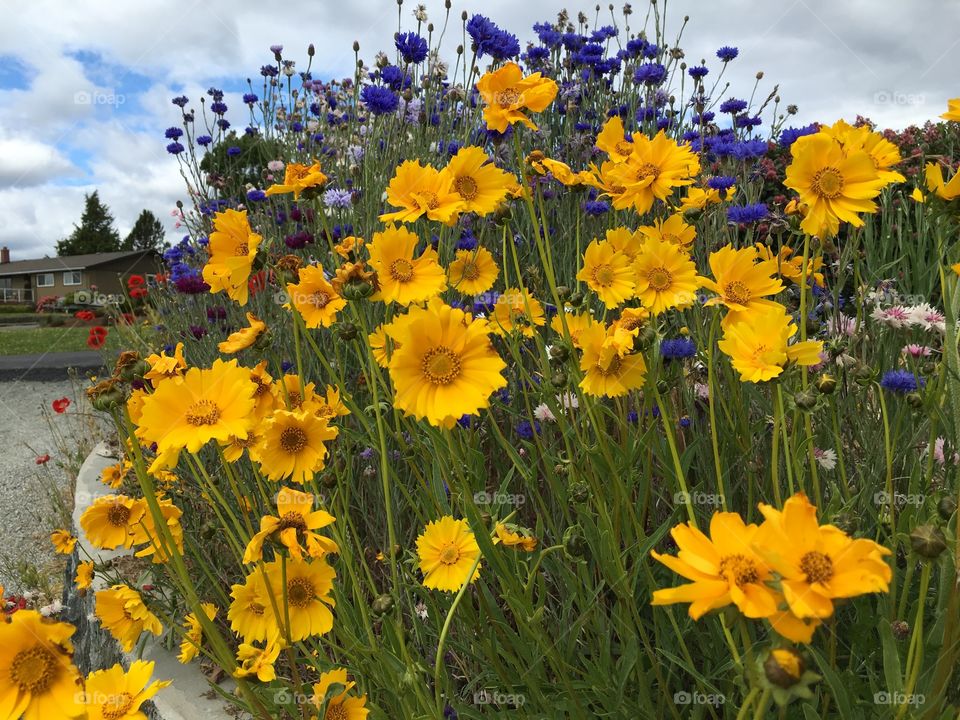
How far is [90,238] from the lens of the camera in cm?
3947

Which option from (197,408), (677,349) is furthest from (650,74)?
(197,408)

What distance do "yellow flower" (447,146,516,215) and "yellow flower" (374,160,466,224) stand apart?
0.08m

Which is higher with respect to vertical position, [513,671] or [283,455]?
[283,455]

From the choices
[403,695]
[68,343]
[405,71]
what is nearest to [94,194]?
[68,343]

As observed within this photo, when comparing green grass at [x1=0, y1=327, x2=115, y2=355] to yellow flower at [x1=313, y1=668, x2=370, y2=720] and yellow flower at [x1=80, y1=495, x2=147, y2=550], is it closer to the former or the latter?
yellow flower at [x1=80, y1=495, x2=147, y2=550]

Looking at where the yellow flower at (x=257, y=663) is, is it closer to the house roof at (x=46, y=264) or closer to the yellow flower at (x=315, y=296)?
the yellow flower at (x=315, y=296)

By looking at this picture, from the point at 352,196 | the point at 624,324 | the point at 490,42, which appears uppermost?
the point at 490,42

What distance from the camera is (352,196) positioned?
296cm

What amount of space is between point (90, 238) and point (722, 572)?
45424 millimetres

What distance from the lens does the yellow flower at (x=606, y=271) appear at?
5.13 feet

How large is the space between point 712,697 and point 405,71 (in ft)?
10.5

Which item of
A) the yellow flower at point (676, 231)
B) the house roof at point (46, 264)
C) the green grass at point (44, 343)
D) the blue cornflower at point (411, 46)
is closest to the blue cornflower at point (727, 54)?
the blue cornflower at point (411, 46)

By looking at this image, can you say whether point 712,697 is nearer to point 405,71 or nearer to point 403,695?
point 403,695

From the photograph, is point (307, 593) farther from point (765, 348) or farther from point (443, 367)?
point (765, 348)
